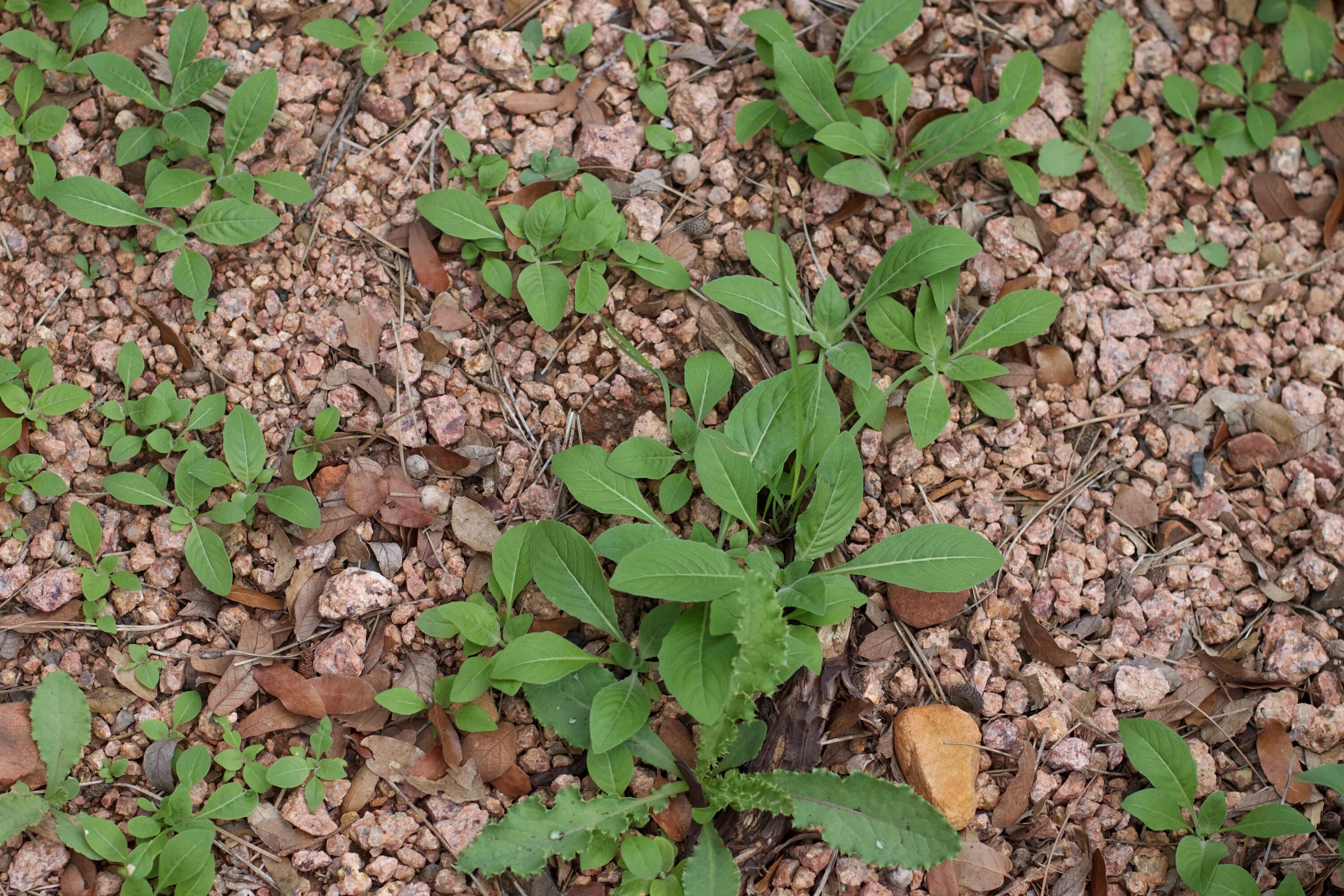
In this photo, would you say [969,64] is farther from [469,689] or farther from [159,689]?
[159,689]

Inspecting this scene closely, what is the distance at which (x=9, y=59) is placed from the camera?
8.59 feet

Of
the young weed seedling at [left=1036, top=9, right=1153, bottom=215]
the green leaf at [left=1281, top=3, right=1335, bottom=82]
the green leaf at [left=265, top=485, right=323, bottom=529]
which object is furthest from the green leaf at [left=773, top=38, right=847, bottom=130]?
the green leaf at [left=265, top=485, right=323, bottom=529]

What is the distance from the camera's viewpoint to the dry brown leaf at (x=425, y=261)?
8.26 feet

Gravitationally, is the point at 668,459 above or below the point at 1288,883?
above

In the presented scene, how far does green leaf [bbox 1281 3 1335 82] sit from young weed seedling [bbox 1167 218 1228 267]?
0.68 m

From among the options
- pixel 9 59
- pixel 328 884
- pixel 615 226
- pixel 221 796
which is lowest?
pixel 328 884

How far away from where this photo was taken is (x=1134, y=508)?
8.21ft

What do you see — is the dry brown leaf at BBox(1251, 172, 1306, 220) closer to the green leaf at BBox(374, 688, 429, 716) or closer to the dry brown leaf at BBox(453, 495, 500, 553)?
the dry brown leaf at BBox(453, 495, 500, 553)

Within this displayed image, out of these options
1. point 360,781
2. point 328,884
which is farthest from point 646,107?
point 328,884

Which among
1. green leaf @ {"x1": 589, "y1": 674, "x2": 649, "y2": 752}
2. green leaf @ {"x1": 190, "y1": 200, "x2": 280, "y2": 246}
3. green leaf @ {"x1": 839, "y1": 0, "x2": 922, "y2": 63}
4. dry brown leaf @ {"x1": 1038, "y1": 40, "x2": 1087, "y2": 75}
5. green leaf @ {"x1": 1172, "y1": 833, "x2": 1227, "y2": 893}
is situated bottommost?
green leaf @ {"x1": 1172, "y1": 833, "x2": 1227, "y2": 893}

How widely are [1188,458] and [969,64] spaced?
1334 millimetres

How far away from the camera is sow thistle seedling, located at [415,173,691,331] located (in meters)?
2.44

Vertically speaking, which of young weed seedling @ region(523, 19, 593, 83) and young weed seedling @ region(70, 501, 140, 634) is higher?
young weed seedling @ region(523, 19, 593, 83)

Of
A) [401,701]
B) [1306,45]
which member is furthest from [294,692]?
[1306,45]
